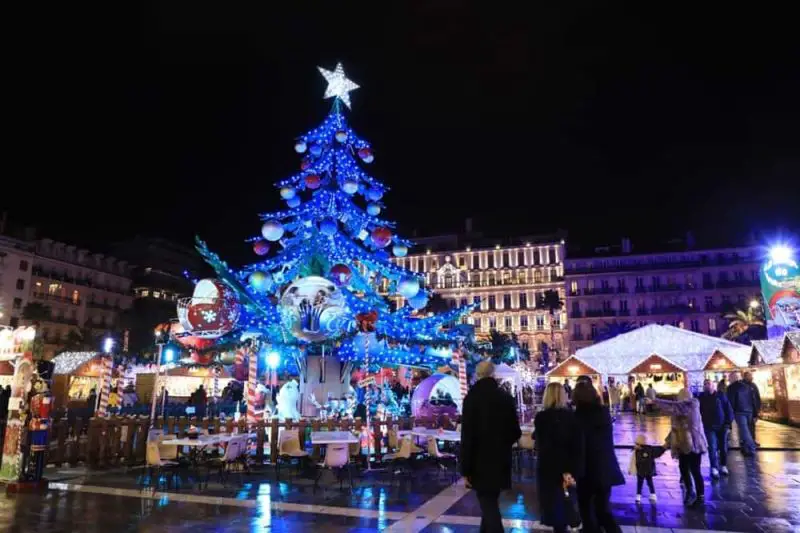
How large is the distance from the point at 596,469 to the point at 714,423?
218 inches

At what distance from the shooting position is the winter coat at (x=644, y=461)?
305 inches

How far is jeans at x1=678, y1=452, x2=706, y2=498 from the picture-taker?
7.49 metres

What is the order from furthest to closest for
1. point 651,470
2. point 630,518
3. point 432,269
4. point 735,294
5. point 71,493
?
point 432,269
point 735,294
point 71,493
point 651,470
point 630,518

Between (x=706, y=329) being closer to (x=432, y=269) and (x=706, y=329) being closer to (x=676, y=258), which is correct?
(x=676, y=258)

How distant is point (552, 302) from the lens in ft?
191

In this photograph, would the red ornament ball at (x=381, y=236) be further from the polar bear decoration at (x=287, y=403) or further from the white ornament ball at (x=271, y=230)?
the polar bear decoration at (x=287, y=403)

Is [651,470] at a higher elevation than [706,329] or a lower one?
lower

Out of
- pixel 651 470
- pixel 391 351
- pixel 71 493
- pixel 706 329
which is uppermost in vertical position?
pixel 706 329

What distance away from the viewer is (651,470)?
7.72 meters

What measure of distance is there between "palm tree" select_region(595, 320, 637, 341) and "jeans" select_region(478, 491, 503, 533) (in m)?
57.0

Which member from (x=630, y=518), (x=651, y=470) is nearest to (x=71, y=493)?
(x=630, y=518)

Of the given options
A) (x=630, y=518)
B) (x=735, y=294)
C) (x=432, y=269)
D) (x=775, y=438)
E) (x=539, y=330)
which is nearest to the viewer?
(x=630, y=518)

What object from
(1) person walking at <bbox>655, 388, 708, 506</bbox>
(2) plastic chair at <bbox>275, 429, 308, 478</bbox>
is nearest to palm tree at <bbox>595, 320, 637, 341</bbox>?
(1) person walking at <bbox>655, 388, 708, 506</bbox>

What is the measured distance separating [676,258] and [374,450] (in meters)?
58.5
